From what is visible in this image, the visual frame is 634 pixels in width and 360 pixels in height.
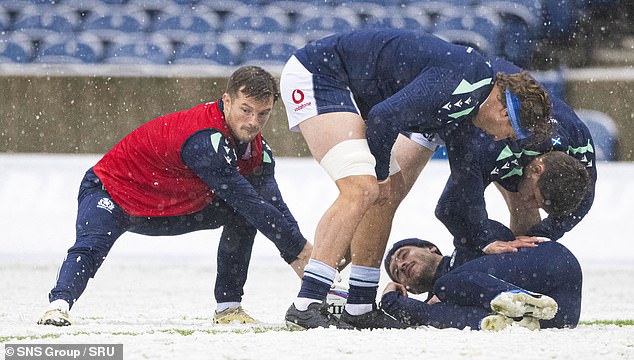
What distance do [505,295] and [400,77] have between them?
1137mm

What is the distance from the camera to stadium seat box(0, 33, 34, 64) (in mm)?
12812

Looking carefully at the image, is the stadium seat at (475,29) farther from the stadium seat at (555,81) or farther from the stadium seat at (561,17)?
the stadium seat at (555,81)

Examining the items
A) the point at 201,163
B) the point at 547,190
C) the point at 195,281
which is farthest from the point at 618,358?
the point at 195,281

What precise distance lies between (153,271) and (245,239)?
3314mm

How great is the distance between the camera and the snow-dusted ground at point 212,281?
4.12m

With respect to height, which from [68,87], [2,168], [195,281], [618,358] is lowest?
[618,358]

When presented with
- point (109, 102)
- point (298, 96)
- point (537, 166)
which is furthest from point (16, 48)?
point (537, 166)

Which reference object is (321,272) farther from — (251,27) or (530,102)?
(251,27)

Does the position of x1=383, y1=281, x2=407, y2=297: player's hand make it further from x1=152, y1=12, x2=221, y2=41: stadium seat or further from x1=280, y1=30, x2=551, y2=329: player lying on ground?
x1=152, y1=12, x2=221, y2=41: stadium seat

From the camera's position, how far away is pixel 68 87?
39.1 ft

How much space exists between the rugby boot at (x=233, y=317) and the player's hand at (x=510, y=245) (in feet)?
4.11

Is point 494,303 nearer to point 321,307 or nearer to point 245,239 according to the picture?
point 321,307

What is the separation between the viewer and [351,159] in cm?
482

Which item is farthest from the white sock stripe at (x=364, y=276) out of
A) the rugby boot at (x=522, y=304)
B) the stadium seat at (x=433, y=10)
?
the stadium seat at (x=433, y=10)
